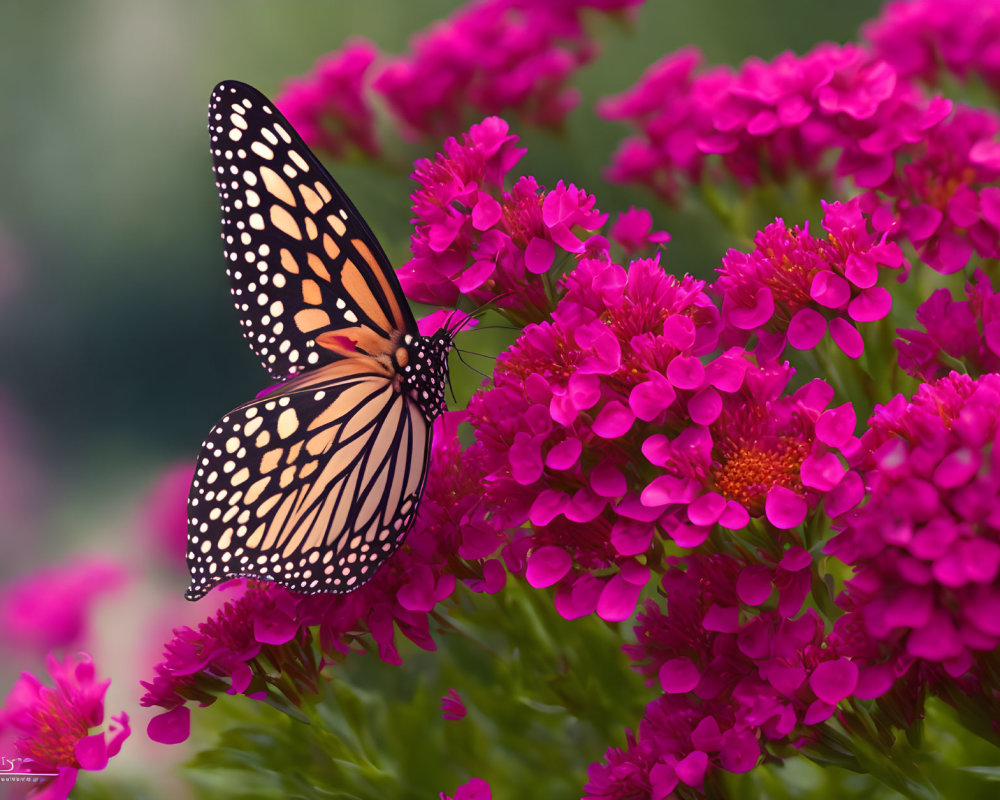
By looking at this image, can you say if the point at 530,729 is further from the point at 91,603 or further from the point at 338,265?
the point at 91,603

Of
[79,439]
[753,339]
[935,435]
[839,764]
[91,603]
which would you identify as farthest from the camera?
[79,439]

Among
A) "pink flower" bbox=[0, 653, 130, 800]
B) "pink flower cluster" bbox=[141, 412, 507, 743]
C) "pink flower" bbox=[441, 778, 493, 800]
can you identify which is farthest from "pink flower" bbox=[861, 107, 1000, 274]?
"pink flower" bbox=[0, 653, 130, 800]

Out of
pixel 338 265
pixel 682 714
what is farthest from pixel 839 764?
pixel 338 265

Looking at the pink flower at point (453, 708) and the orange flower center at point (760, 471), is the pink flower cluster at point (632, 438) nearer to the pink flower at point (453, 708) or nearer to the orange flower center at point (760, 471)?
the orange flower center at point (760, 471)

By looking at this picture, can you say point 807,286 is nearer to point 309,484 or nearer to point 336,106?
point 309,484

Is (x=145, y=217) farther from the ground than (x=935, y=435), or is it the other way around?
(x=145, y=217)

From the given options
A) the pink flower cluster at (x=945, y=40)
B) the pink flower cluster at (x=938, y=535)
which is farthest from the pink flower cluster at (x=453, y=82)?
the pink flower cluster at (x=938, y=535)
